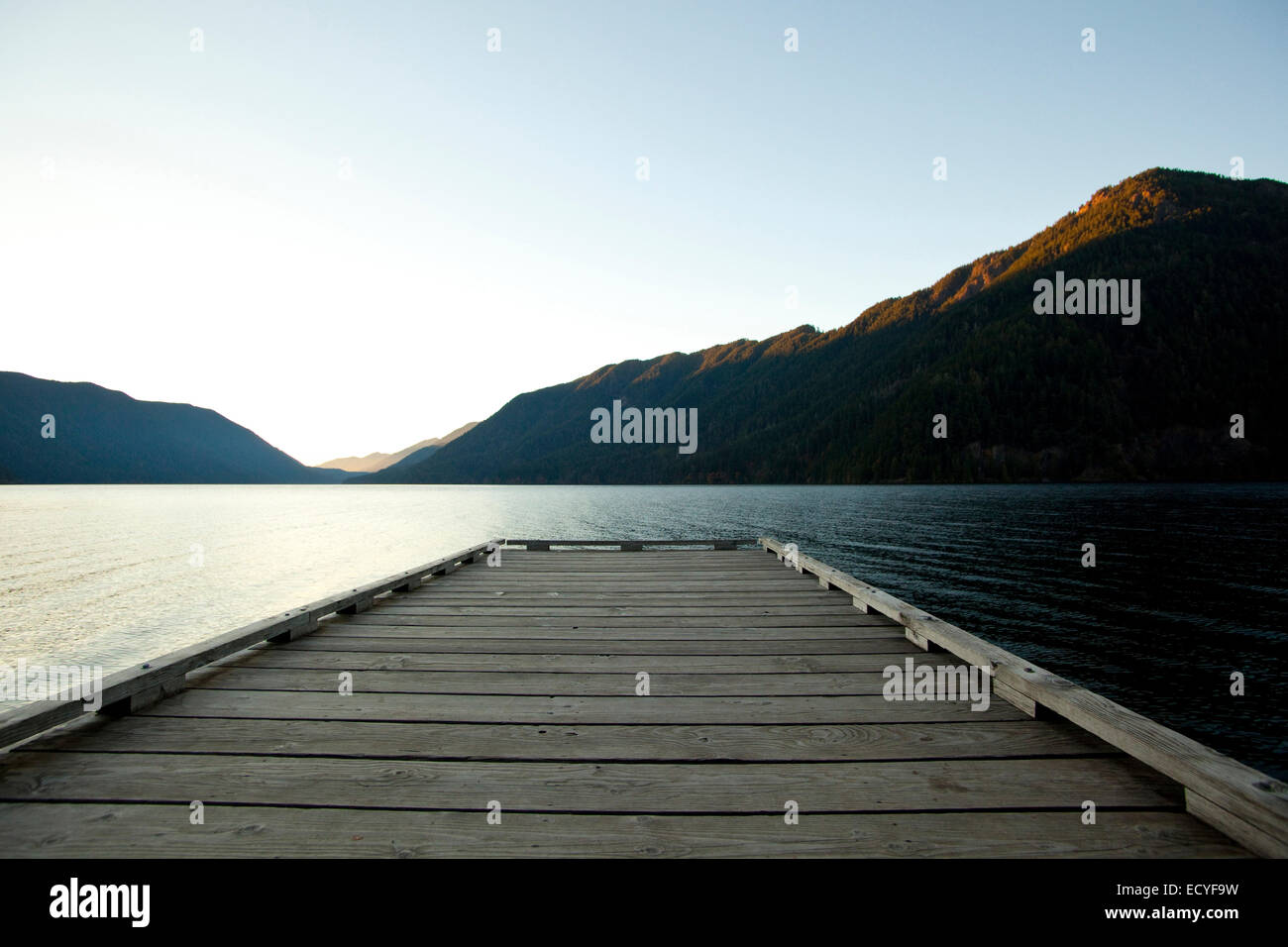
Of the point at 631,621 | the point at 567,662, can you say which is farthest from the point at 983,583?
the point at 567,662

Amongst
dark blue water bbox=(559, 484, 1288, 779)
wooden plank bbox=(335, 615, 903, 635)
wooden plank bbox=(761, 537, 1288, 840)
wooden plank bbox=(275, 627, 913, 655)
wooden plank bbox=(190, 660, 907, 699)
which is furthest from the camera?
dark blue water bbox=(559, 484, 1288, 779)

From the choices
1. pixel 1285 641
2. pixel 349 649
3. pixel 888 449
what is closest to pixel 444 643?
pixel 349 649

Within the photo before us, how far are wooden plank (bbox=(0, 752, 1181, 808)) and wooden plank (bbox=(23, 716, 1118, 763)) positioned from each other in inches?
3.4

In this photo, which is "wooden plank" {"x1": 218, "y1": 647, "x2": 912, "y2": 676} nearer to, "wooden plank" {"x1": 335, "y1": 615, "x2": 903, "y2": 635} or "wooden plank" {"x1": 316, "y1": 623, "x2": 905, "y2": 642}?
"wooden plank" {"x1": 316, "y1": 623, "x2": 905, "y2": 642}

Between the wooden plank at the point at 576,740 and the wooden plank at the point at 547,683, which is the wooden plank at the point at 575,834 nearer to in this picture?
the wooden plank at the point at 576,740

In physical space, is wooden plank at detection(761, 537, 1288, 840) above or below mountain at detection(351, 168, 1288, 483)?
below

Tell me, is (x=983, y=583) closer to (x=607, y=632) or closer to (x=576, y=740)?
(x=607, y=632)

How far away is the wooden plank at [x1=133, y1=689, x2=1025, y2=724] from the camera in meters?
3.30

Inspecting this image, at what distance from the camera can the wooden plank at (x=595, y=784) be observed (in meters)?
2.40

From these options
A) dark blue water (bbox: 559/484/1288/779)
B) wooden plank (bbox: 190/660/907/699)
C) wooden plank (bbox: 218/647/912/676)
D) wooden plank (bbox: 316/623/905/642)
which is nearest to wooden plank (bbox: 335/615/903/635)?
wooden plank (bbox: 316/623/905/642)

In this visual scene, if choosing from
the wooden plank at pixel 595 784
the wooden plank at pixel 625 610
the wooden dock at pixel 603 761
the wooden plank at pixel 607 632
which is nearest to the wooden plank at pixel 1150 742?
the wooden dock at pixel 603 761

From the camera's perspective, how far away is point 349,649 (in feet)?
15.4
